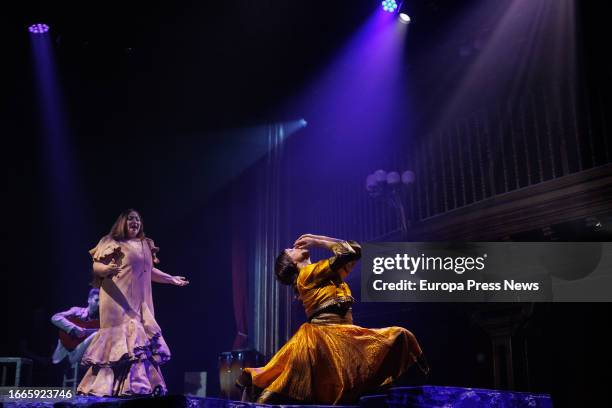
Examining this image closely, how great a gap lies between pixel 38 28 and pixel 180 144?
3.01 metres

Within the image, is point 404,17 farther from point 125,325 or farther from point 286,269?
point 125,325

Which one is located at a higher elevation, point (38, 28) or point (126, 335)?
point (38, 28)

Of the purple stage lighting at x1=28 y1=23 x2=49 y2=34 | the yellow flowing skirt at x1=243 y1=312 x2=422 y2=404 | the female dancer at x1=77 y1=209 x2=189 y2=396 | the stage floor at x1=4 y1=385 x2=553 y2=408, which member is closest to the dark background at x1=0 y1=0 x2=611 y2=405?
the purple stage lighting at x1=28 y1=23 x2=49 y2=34

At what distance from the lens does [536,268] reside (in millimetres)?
6293

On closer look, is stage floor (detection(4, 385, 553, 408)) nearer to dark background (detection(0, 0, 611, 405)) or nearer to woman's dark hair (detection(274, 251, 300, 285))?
woman's dark hair (detection(274, 251, 300, 285))

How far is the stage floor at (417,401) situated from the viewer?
267 cm

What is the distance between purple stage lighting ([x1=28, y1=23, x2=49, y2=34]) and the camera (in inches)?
300

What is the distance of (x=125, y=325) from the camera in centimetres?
474

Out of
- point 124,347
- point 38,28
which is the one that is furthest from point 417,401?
point 38,28

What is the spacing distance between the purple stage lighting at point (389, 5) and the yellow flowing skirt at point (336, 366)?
4857 mm

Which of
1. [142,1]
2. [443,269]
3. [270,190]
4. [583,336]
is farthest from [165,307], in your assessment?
[583,336]

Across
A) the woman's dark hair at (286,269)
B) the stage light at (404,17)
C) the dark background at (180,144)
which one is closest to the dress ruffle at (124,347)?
A: the woman's dark hair at (286,269)

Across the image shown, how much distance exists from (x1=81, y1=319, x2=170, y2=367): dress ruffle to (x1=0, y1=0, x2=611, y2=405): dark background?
11.8 ft

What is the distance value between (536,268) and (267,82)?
16.0 feet
